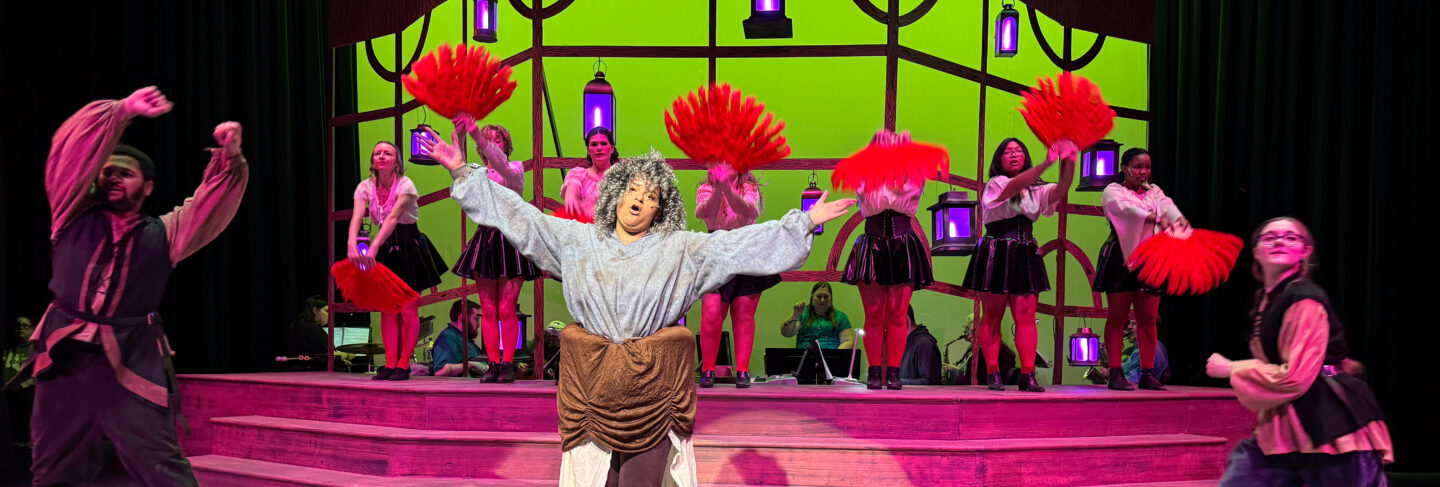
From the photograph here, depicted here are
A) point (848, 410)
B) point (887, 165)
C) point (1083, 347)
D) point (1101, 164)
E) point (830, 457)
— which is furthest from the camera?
point (1083, 347)

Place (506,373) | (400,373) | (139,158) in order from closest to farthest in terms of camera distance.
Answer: (139,158)
(506,373)
(400,373)

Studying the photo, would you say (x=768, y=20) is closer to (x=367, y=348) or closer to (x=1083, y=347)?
(x=1083, y=347)

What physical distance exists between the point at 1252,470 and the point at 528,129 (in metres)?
6.93

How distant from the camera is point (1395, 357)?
5.79 meters

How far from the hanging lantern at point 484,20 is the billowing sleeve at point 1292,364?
461 centimetres

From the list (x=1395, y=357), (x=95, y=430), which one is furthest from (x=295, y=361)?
(x=1395, y=357)

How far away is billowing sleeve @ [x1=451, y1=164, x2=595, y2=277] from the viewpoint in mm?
3100

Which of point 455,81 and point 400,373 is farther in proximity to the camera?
point 400,373

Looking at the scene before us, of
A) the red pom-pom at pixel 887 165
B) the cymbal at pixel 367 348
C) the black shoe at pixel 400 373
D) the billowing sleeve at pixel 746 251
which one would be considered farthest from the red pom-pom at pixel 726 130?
the cymbal at pixel 367 348

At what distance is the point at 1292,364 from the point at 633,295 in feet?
6.37

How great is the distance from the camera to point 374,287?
5.43 m

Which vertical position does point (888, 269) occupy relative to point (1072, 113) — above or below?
below

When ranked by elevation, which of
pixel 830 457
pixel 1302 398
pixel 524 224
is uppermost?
pixel 524 224

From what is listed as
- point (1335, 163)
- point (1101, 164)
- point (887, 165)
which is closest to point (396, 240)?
point (887, 165)
